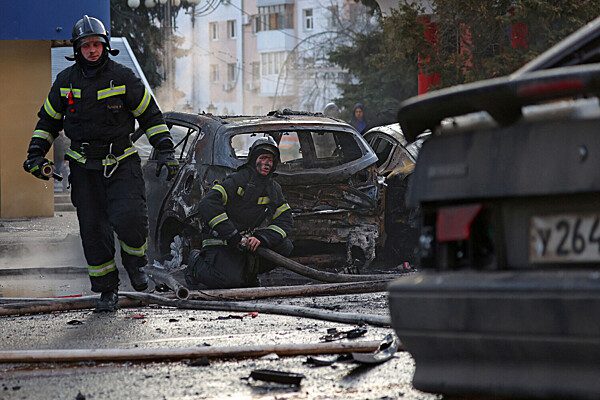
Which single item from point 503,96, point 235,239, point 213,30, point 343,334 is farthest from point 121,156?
point 213,30

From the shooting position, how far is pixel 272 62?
3378 inches

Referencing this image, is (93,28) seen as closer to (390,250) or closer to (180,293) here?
Answer: (180,293)

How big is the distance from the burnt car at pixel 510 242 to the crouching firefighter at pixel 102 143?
4828 millimetres

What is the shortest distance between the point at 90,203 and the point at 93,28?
1183 mm

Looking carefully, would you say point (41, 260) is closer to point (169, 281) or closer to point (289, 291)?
point (169, 281)

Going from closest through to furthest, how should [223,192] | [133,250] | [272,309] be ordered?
[272,309]
[133,250]
[223,192]

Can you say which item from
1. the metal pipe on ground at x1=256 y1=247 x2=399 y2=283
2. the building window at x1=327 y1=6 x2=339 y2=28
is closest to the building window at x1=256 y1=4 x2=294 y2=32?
the building window at x1=327 y1=6 x2=339 y2=28

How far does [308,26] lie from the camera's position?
3292 inches

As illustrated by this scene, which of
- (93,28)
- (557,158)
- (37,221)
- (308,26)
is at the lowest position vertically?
(37,221)

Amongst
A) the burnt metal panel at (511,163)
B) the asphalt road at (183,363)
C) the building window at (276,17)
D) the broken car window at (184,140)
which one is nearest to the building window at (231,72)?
the building window at (276,17)

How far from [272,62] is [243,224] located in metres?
74.8

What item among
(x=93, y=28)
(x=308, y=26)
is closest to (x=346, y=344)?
(x=93, y=28)

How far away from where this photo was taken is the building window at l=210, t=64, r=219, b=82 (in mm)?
91000

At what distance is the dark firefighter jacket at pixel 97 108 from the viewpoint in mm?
9289
